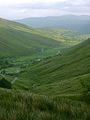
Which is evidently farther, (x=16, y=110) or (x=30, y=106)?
(x=30, y=106)

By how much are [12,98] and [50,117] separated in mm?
2680

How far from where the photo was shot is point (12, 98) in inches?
424

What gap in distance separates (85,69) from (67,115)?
191656 millimetres

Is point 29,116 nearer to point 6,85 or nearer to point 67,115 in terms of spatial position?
point 67,115

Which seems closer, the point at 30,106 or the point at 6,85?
the point at 30,106

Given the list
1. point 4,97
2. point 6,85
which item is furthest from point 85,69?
point 4,97

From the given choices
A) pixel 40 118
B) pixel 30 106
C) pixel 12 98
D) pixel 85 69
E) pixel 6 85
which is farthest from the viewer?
pixel 85 69

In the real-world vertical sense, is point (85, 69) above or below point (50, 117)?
above

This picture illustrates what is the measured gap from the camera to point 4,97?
36.2ft

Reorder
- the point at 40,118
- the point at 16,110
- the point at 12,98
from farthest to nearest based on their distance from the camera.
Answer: the point at 12,98 < the point at 16,110 < the point at 40,118

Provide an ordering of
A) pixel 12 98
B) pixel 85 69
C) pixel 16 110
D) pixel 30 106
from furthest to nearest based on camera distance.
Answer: pixel 85 69
pixel 12 98
pixel 30 106
pixel 16 110

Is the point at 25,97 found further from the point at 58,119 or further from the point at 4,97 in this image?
the point at 58,119

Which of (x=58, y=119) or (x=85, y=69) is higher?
(x=85, y=69)

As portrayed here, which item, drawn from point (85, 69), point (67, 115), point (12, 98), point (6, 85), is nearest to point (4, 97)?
point (12, 98)
